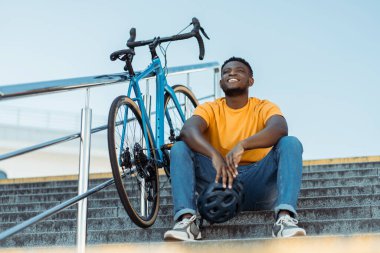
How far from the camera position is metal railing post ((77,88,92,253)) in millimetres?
3018

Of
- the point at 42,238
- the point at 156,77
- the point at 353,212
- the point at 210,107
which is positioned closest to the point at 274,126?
the point at 210,107

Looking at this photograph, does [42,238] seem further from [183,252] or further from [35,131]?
[35,131]

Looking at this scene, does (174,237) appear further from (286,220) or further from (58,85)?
(58,85)

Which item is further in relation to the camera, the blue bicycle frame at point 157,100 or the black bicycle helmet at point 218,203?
the blue bicycle frame at point 157,100

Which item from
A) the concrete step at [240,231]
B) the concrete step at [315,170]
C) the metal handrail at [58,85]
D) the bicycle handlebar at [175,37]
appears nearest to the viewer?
the metal handrail at [58,85]

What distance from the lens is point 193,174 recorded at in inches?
131

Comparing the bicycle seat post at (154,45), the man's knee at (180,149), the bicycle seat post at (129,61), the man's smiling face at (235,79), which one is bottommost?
the man's knee at (180,149)

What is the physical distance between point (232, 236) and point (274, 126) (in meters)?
0.56

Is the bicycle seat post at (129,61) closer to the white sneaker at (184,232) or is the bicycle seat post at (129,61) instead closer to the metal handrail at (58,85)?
the metal handrail at (58,85)

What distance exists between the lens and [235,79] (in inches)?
144

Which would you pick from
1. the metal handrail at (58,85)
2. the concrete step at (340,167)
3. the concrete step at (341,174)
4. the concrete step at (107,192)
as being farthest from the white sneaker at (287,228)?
the concrete step at (340,167)

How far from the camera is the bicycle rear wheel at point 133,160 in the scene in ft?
10.7

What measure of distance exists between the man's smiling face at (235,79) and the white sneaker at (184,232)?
78cm

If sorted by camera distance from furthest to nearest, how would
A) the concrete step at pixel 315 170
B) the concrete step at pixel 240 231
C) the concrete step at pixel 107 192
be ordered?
the concrete step at pixel 315 170, the concrete step at pixel 107 192, the concrete step at pixel 240 231
